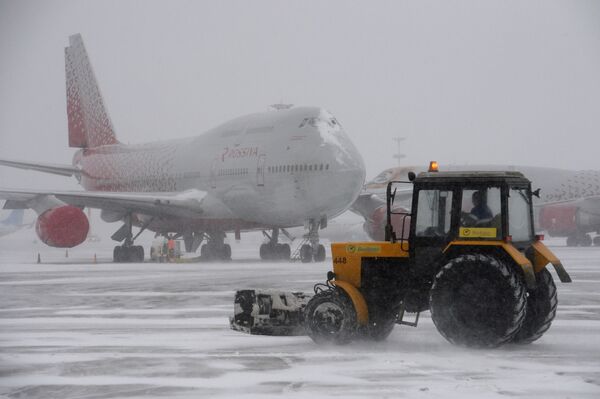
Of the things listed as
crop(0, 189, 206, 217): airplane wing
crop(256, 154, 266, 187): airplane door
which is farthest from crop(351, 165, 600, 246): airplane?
crop(256, 154, 266, 187): airplane door

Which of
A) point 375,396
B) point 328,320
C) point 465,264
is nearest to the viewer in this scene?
point 375,396

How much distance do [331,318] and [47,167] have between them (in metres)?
33.7

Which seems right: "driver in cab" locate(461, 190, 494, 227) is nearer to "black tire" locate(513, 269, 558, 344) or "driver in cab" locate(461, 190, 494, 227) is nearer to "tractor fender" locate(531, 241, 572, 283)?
"tractor fender" locate(531, 241, 572, 283)

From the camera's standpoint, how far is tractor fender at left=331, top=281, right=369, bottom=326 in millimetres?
10914

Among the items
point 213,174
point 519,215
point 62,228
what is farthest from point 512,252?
point 213,174

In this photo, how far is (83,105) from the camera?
159ft

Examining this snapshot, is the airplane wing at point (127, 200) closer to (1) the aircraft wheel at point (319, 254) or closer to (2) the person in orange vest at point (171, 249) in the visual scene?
(2) the person in orange vest at point (171, 249)

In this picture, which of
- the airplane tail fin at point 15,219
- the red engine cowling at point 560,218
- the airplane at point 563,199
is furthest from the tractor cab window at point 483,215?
the airplane tail fin at point 15,219

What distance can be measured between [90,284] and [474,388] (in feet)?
51.9

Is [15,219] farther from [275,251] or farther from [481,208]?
[481,208]

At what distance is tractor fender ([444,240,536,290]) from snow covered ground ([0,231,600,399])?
909 millimetres

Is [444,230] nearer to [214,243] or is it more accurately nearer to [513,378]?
[513,378]

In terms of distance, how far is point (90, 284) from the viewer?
73.6ft

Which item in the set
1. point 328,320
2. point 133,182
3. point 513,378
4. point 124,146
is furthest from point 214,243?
point 513,378
